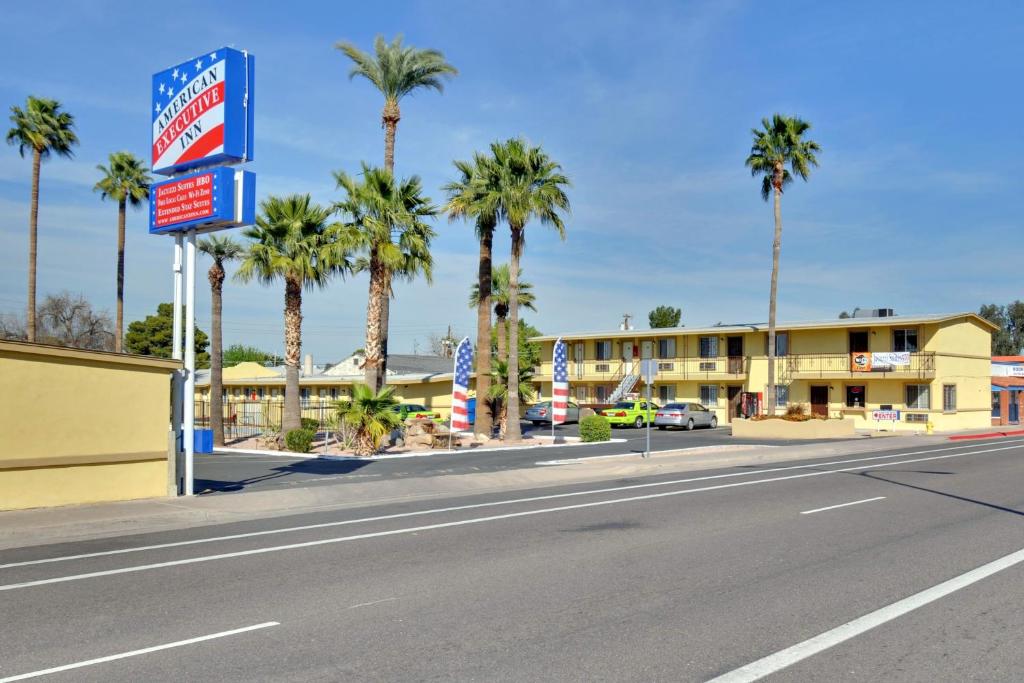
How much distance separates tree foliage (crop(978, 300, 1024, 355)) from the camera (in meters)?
108

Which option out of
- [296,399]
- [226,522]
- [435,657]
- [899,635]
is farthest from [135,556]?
[296,399]

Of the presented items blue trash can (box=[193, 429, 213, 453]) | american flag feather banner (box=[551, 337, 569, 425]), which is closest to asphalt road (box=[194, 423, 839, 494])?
blue trash can (box=[193, 429, 213, 453])

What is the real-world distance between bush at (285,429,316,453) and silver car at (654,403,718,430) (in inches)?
813

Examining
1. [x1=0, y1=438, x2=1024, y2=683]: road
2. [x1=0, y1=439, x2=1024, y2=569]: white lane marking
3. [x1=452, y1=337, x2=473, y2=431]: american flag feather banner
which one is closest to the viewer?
[x1=0, y1=438, x2=1024, y2=683]: road

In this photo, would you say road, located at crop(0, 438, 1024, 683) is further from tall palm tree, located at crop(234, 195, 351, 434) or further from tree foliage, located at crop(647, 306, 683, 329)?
tree foliage, located at crop(647, 306, 683, 329)

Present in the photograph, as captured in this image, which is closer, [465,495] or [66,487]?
[66,487]

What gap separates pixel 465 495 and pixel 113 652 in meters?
11.2

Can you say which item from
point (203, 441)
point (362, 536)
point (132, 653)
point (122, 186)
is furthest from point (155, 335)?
point (132, 653)

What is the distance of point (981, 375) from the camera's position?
158 feet

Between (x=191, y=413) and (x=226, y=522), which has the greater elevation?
(x=191, y=413)

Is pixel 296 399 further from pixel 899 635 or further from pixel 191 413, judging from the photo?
pixel 899 635

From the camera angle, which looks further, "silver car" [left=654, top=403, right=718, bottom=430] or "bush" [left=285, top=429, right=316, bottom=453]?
"silver car" [left=654, top=403, right=718, bottom=430]

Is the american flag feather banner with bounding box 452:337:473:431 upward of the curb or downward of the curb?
upward

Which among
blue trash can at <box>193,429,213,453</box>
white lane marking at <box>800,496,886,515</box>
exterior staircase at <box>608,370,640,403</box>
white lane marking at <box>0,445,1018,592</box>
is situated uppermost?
exterior staircase at <box>608,370,640,403</box>
